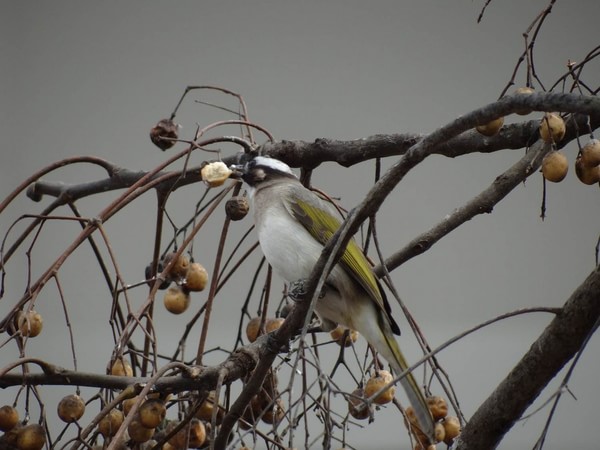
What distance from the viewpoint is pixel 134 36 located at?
439 centimetres

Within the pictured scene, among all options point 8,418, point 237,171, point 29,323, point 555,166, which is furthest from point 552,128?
point 8,418

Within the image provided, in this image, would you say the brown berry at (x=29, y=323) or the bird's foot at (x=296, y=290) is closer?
Answer: the brown berry at (x=29, y=323)

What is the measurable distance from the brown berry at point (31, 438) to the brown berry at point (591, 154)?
1.22 metres

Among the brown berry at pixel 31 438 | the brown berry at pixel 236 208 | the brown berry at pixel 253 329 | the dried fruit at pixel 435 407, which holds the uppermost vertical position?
the brown berry at pixel 236 208

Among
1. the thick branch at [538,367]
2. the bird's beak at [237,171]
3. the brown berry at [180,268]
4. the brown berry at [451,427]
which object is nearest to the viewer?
the thick branch at [538,367]

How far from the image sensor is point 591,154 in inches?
70.7

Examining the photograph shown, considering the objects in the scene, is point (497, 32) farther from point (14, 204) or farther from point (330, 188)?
point (14, 204)

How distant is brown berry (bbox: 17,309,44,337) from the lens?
188 centimetres

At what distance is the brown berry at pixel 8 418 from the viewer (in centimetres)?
188

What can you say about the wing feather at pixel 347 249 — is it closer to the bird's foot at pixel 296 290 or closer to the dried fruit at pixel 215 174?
the bird's foot at pixel 296 290

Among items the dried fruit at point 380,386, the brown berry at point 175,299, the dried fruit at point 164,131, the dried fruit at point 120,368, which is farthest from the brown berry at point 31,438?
the dried fruit at point 164,131

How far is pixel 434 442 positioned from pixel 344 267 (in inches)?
23.2

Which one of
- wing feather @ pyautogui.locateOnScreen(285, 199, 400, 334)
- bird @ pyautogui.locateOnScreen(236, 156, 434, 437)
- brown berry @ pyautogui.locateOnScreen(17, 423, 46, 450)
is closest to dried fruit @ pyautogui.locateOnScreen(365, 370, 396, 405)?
bird @ pyautogui.locateOnScreen(236, 156, 434, 437)

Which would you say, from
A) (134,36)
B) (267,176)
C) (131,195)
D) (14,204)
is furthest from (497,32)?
(131,195)
